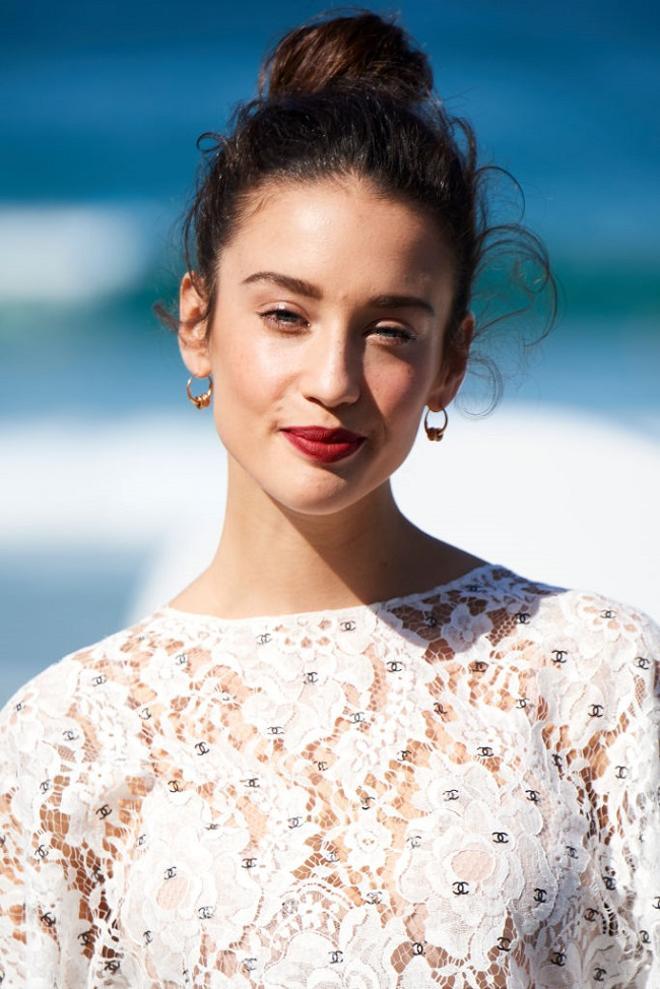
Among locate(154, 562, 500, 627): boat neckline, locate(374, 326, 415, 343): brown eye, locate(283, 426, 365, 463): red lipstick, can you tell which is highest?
locate(374, 326, 415, 343): brown eye

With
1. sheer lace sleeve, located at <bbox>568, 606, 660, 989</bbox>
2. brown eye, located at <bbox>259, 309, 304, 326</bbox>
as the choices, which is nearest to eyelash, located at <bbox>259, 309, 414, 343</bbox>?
brown eye, located at <bbox>259, 309, 304, 326</bbox>

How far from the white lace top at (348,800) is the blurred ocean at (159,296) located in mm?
1546

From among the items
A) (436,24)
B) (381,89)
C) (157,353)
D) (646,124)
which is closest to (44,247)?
(157,353)

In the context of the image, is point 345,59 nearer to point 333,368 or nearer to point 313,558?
point 333,368

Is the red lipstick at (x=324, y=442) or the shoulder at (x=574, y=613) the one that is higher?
the red lipstick at (x=324, y=442)

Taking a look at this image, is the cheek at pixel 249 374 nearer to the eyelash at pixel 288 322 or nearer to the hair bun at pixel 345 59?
the eyelash at pixel 288 322

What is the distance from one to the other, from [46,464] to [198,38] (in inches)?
41.3

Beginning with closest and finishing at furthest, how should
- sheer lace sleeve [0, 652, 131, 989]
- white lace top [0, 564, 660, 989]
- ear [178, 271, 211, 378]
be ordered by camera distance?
white lace top [0, 564, 660, 989] → sheer lace sleeve [0, 652, 131, 989] → ear [178, 271, 211, 378]

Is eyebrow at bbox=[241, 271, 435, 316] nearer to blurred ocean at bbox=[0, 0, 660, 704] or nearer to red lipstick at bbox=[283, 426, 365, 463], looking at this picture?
red lipstick at bbox=[283, 426, 365, 463]

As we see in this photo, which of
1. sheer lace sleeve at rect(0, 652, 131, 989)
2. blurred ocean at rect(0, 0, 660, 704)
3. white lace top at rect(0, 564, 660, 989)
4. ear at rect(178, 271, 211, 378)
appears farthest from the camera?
blurred ocean at rect(0, 0, 660, 704)

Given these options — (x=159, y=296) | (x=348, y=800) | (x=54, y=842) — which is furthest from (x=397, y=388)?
(x=159, y=296)

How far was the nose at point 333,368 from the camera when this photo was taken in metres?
1.46

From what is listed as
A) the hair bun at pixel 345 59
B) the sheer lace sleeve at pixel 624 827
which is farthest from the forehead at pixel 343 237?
the sheer lace sleeve at pixel 624 827

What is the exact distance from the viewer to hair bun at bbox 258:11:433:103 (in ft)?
5.71
